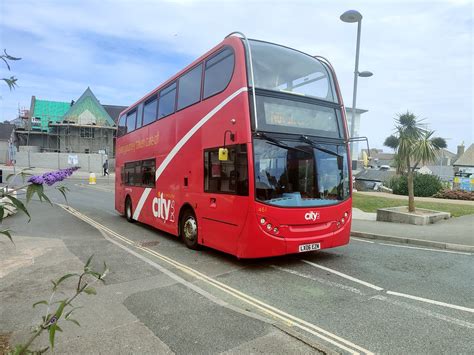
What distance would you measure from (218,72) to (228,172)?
7.11 ft

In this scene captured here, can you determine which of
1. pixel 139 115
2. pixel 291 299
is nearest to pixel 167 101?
pixel 139 115

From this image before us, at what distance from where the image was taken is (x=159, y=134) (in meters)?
10.5

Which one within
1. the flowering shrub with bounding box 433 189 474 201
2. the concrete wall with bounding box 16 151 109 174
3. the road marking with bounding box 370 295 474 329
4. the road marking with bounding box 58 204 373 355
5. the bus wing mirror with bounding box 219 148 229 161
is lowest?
the road marking with bounding box 58 204 373 355

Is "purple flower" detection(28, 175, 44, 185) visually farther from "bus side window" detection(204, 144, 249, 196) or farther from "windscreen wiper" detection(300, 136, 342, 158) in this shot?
"windscreen wiper" detection(300, 136, 342, 158)

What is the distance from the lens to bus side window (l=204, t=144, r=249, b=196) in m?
6.58

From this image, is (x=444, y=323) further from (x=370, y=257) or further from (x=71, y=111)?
(x=71, y=111)

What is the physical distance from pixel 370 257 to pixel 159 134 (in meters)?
6.39

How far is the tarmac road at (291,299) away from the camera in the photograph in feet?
13.0

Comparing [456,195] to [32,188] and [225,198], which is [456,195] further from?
[32,188]

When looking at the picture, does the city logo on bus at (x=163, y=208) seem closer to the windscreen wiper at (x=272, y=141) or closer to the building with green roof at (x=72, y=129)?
the windscreen wiper at (x=272, y=141)

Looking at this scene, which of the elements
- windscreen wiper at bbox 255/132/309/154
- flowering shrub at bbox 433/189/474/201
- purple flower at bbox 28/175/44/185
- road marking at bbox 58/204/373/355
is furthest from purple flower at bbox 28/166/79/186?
flowering shrub at bbox 433/189/474/201

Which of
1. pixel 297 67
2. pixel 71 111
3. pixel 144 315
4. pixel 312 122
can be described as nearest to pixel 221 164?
pixel 312 122

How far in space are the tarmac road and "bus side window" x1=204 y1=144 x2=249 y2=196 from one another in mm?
1515

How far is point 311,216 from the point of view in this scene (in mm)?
6934
